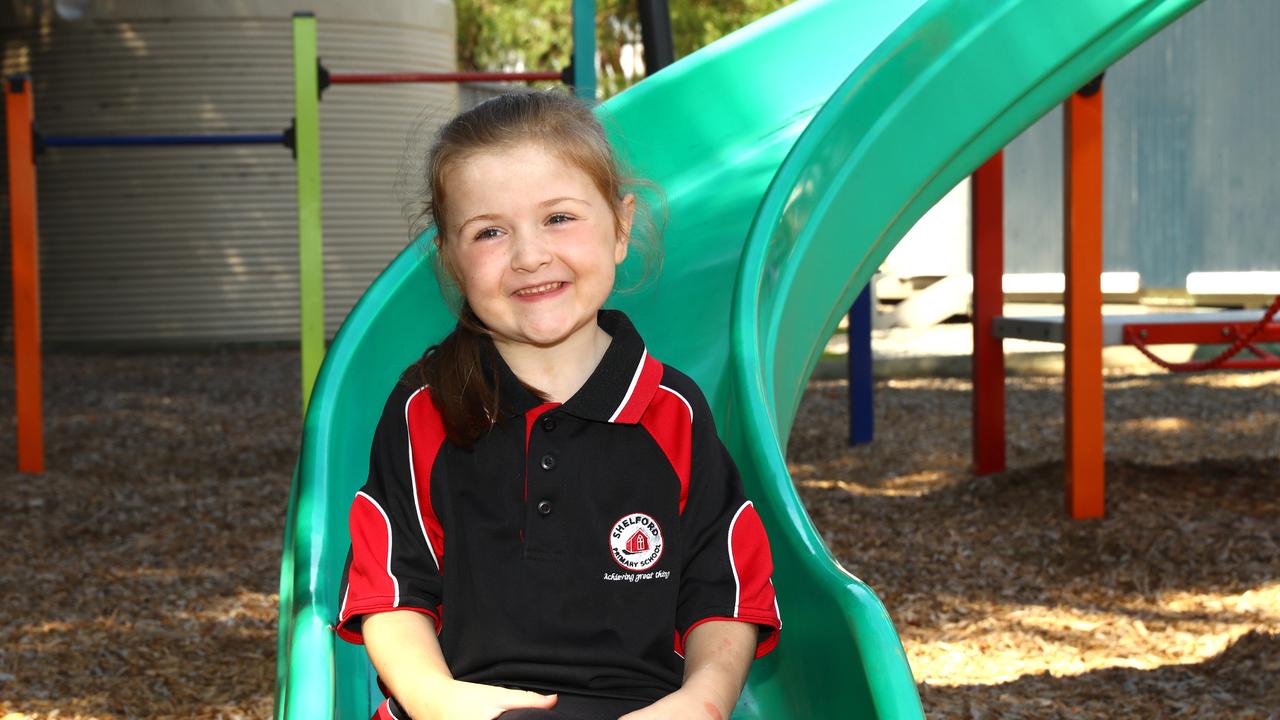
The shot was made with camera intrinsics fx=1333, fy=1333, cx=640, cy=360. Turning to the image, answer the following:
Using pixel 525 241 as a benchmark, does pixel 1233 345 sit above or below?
below

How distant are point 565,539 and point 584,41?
3.51 metres

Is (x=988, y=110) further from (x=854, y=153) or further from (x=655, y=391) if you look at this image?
(x=655, y=391)

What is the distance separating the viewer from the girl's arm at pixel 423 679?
1495mm

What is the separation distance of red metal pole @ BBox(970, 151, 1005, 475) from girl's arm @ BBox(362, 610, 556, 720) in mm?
3870

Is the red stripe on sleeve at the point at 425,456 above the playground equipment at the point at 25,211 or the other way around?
the other way around

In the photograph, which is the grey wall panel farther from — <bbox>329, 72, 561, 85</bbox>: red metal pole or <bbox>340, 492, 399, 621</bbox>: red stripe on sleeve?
<bbox>340, 492, 399, 621</bbox>: red stripe on sleeve

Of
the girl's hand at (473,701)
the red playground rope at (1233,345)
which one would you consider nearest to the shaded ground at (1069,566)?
the red playground rope at (1233,345)

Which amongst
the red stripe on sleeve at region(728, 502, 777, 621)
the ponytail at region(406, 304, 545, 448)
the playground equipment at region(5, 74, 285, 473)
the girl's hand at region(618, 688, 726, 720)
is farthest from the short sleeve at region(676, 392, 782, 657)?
the playground equipment at region(5, 74, 285, 473)

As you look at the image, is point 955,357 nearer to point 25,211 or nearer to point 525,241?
point 25,211

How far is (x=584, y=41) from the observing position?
15.8ft

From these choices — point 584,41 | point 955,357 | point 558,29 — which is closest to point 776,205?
point 584,41

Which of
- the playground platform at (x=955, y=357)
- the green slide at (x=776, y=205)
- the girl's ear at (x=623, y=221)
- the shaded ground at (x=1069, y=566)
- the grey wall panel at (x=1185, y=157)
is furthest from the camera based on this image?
the grey wall panel at (x=1185, y=157)

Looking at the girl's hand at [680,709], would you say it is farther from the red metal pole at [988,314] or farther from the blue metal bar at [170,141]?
the blue metal bar at [170,141]

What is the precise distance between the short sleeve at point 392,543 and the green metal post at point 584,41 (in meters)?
3.24
